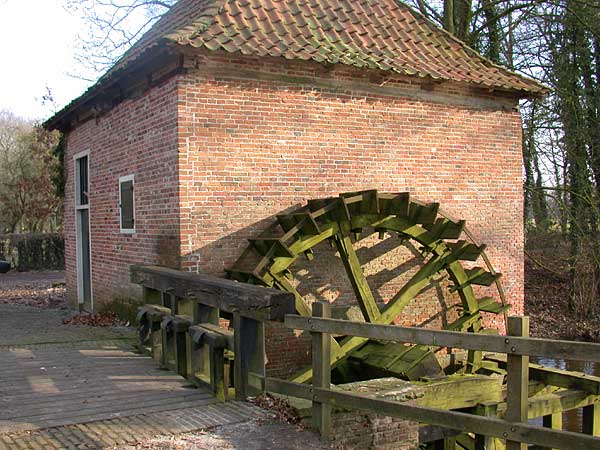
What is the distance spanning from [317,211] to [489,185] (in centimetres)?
396

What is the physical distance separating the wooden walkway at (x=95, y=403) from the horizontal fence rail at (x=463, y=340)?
3.11 feet

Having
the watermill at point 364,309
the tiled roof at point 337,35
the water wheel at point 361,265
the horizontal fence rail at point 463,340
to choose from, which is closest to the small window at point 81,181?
the tiled roof at point 337,35

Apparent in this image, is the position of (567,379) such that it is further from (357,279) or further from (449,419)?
(449,419)

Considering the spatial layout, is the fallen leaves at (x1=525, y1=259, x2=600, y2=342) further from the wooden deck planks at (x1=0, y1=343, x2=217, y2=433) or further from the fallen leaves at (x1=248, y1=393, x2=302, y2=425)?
the fallen leaves at (x1=248, y1=393, x2=302, y2=425)

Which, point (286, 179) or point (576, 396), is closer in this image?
point (576, 396)

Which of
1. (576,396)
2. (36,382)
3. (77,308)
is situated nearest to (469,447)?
(576,396)

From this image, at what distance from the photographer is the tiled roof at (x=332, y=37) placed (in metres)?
8.32

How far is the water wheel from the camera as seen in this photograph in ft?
26.6

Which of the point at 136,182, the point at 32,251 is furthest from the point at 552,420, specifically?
the point at 32,251

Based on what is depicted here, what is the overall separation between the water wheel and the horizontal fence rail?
3084 mm

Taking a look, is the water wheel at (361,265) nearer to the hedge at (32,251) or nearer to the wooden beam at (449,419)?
the wooden beam at (449,419)

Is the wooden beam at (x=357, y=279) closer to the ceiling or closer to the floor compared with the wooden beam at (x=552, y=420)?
closer to the ceiling

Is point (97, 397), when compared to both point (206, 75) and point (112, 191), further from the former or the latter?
point (112, 191)

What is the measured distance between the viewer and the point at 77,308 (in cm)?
1259
